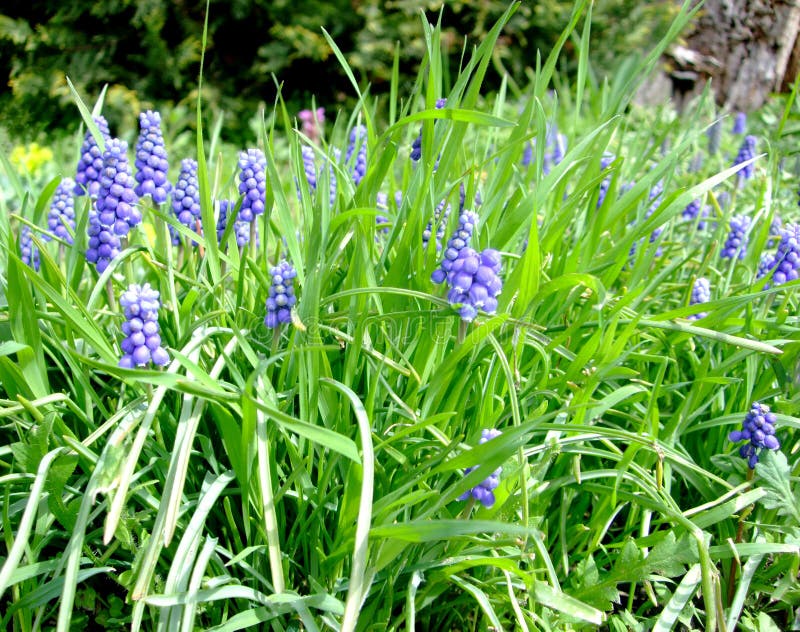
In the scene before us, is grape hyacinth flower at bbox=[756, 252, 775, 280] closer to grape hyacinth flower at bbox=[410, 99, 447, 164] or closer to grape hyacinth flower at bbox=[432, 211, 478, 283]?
grape hyacinth flower at bbox=[410, 99, 447, 164]

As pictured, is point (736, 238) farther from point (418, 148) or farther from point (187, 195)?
point (187, 195)

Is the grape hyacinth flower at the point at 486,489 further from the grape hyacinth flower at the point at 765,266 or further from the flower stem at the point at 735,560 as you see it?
the grape hyacinth flower at the point at 765,266

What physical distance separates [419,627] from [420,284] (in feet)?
3.25

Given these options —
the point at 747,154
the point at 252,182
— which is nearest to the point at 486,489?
the point at 252,182

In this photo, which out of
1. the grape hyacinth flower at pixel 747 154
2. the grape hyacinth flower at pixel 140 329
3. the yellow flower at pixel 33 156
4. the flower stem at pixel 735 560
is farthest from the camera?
the yellow flower at pixel 33 156

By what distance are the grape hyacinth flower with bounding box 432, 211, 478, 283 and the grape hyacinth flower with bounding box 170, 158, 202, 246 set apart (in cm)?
104

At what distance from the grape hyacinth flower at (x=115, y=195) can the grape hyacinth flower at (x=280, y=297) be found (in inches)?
20.0

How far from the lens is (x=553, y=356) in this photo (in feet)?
8.64

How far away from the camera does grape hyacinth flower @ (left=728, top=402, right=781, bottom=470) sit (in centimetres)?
221

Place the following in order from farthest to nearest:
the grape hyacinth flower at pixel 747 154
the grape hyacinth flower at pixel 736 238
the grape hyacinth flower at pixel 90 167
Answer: the grape hyacinth flower at pixel 747 154, the grape hyacinth flower at pixel 736 238, the grape hyacinth flower at pixel 90 167

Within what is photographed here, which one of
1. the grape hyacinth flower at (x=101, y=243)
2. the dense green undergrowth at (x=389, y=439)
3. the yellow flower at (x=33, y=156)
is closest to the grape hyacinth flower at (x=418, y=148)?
the dense green undergrowth at (x=389, y=439)

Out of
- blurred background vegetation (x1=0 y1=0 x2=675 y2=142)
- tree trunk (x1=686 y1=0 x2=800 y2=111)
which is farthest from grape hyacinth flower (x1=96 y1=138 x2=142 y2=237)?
tree trunk (x1=686 y1=0 x2=800 y2=111)

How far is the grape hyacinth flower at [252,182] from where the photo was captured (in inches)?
96.5

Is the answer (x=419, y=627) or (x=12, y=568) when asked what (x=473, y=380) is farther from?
(x=12, y=568)
